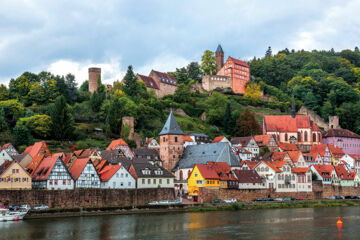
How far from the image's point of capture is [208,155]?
76.9 meters

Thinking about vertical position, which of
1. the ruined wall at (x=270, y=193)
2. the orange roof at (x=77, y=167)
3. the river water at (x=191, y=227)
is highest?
the orange roof at (x=77, y=167)

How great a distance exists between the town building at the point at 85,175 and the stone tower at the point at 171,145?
18.9m

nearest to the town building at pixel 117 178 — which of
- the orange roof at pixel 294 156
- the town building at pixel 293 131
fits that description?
the orange roof at pixel 294 156

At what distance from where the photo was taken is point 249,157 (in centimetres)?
9081

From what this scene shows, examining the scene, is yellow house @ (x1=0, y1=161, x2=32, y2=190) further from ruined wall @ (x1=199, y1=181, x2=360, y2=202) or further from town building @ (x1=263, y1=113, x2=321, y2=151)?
town building @ (x1=263, y1=113, x2=321, y2=151)

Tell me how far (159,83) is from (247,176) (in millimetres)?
58700

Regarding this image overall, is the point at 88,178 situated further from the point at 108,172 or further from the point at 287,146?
the point at 287,146

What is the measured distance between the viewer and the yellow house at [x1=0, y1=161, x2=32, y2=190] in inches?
2269

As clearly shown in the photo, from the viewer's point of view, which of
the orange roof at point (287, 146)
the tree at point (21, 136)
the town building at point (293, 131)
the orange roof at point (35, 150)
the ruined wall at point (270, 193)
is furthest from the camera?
the town building at point (293, 131)

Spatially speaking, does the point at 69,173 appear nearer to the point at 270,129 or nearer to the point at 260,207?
the point at 260,207

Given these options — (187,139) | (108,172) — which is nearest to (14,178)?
(108,172)

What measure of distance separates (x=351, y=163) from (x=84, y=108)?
53.3 meters

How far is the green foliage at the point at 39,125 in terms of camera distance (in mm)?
88000

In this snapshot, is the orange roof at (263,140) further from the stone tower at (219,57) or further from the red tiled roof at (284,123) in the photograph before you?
the stone tower at (219,57)
